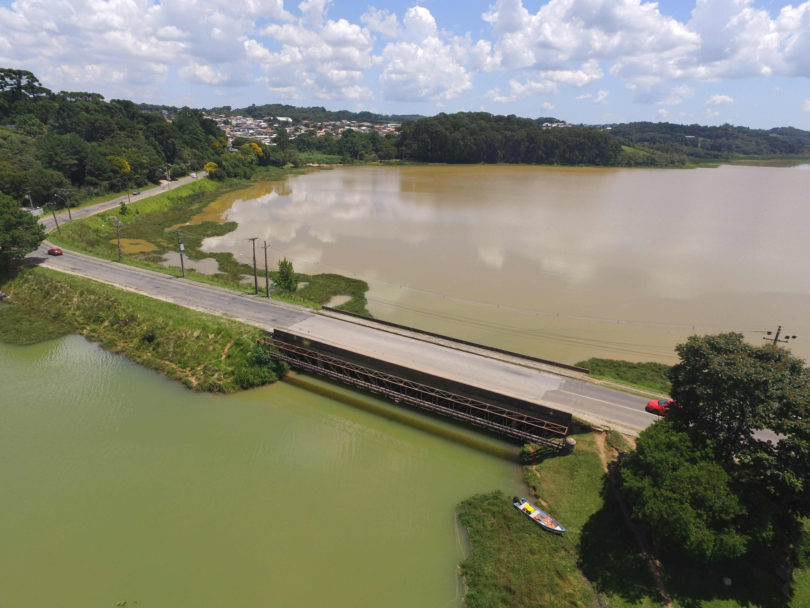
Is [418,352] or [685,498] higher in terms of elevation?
[685,498]

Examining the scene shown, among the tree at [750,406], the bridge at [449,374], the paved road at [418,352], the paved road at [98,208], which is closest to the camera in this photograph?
the tree at [750,406]

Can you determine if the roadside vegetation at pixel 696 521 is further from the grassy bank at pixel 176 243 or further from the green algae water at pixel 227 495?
the grassy bank at pixel 176 243

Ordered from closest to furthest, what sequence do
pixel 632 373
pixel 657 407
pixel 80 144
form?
pixel 657 407, pixel 632 373, pixel 80 144

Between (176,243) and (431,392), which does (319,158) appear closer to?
(176,243)

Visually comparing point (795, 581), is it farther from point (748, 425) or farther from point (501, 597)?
point (501, 597)

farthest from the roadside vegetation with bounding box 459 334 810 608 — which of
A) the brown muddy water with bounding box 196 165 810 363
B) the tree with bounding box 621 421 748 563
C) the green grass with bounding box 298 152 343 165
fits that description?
the green grass with bounding box 298 152 343 165

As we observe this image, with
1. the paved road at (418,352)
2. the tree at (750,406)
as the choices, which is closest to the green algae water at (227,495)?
the paved road at (418,352)

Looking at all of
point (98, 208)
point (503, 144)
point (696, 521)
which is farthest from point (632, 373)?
point (503, 144)

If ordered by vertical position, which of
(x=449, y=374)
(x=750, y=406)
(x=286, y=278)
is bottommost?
(x=449, y=374)
